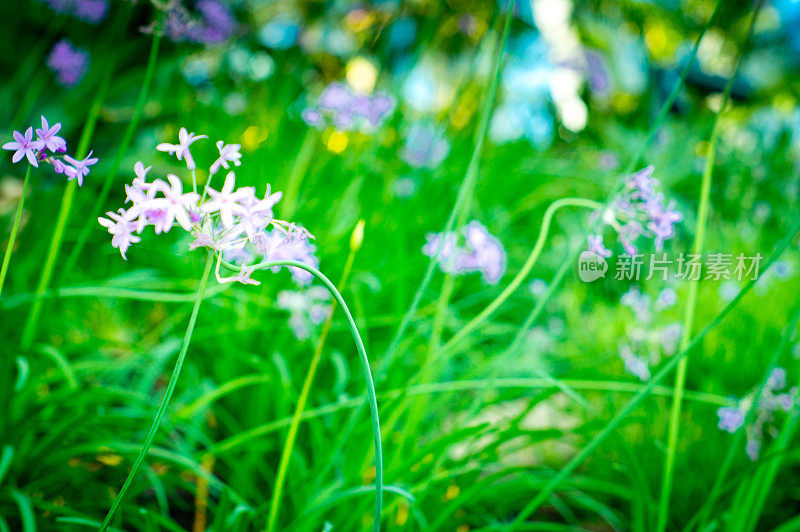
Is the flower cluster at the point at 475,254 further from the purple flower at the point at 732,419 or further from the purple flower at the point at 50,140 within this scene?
the purple flower at the point at 50,140

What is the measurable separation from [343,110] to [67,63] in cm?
110

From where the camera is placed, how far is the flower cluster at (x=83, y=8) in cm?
182

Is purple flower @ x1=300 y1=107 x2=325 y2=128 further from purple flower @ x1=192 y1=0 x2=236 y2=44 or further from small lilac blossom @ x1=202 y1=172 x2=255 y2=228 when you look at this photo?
small lilac blossom @ x1=202 y1=172 x2=255 y2=228

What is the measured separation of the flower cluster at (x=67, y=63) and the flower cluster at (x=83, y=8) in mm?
129

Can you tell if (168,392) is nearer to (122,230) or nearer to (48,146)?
(122,230)

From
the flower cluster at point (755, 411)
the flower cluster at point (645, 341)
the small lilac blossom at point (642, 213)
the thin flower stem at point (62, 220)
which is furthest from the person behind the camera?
the flower cluster at point (645, 341)

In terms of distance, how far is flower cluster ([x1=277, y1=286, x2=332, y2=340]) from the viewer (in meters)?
1.20

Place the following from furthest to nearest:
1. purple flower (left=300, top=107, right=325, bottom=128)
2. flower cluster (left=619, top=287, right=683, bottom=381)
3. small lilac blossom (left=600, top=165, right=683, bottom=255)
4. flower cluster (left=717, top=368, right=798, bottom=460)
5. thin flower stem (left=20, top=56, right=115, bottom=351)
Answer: purple flower (left=300, top=107, right=325, bottom=128) < flower cluster (left=619, top=287, right=683, bottom=381) < flower cluster (left=717, top=368, right=798, bottom=460) < thin flower stem (left=20, top=56, right=115, bottom=351) < small lilac blossom (left=600, top=165, right=683, bottom=255)

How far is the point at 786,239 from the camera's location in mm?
688

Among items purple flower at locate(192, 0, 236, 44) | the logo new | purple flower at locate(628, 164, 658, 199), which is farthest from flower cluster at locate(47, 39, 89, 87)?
purple flower at locate(628, 164, 658, 199)

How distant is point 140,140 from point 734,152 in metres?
3.63

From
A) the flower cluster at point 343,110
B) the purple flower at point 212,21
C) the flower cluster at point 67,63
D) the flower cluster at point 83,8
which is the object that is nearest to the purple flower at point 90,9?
the flower cluster at point 83,8

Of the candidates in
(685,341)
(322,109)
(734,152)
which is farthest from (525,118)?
(685,341)

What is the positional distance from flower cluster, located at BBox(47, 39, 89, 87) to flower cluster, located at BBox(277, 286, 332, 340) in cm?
143
